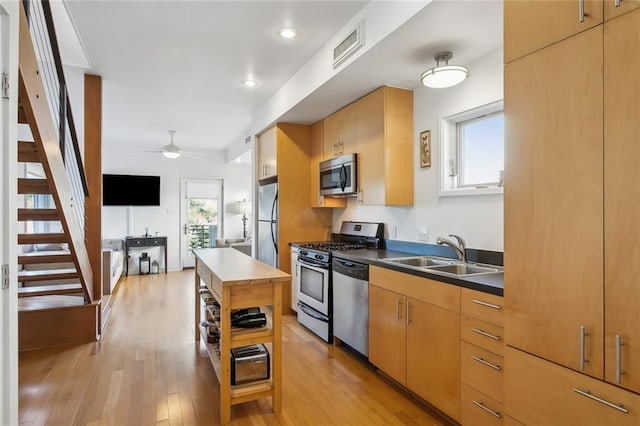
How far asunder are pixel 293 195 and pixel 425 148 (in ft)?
5.94

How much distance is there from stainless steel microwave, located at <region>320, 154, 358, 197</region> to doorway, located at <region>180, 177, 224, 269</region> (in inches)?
192

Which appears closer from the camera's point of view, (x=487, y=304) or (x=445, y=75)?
(x=487, y=304)

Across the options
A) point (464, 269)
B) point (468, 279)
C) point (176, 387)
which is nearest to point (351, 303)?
point (464, 269)

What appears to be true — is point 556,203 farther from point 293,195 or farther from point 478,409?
point 293,195

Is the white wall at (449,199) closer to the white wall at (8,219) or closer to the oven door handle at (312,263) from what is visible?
the oven door handle at (312,263)

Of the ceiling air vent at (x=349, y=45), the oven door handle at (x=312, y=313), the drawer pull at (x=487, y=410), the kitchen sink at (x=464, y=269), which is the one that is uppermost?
the ceiling air vent at (x=349, y=45)

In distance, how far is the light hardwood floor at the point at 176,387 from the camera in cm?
219

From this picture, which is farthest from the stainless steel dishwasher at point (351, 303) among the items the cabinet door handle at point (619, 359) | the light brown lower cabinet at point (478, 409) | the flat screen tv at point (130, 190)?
the flat screen tv at point (130, 190)

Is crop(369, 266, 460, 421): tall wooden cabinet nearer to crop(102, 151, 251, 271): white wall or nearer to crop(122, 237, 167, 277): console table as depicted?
crop(122, 237, 167, 277): console table

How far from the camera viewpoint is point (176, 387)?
256 cm

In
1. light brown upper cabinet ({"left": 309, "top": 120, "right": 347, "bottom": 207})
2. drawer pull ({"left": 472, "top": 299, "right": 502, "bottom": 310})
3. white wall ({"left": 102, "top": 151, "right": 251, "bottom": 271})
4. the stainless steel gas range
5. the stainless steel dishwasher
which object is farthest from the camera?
white wall ({"left": 102, "top": 151, "right": 251, "bottom": 271})

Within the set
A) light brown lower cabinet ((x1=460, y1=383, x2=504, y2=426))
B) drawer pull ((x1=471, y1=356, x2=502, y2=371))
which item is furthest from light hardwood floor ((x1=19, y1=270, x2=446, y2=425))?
drawer pull ((x1=471, y1=356, x2=502, y2=371))

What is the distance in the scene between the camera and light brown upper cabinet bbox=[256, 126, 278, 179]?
14.6ft

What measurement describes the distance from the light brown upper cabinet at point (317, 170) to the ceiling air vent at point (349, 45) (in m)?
1.45
